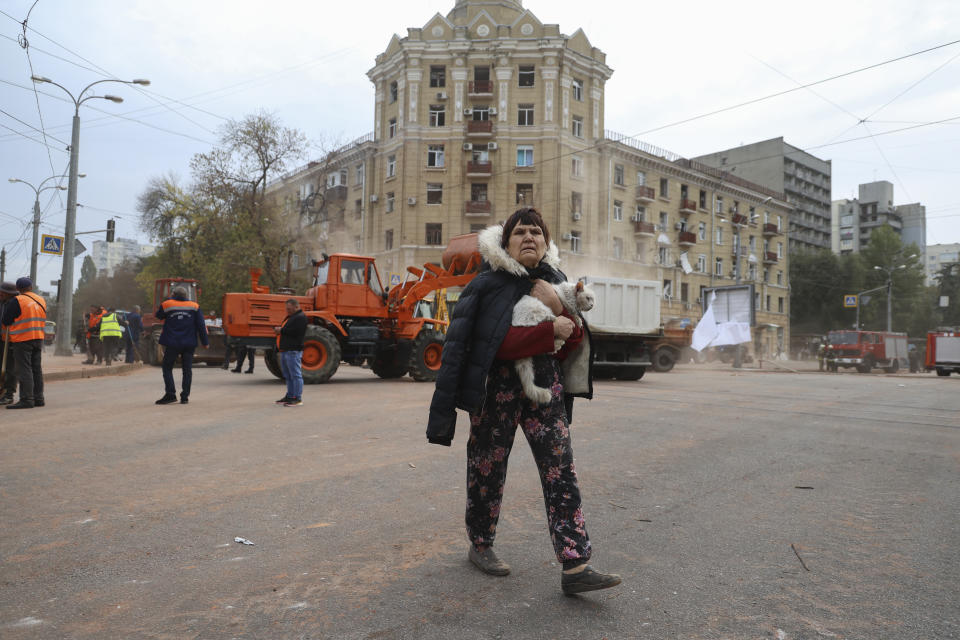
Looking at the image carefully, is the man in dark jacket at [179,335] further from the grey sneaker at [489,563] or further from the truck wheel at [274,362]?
the grey sneaker at [489,563]

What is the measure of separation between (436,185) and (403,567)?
127 ft

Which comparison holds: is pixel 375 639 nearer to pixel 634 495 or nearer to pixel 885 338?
pixel 634 495

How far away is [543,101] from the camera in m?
40.1

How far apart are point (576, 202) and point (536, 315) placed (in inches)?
1546

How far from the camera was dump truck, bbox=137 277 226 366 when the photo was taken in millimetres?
21844

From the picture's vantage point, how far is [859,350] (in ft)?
104

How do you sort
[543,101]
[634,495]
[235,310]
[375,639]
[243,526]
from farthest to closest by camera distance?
1. [543,101]
2. [235,310]
3. [634,495]
4. [243,526]
5. [375,639]

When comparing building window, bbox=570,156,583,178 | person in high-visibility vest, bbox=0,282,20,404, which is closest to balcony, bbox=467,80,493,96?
building window, bbox=570,156,583,178

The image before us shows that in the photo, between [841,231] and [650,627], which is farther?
[841,231]

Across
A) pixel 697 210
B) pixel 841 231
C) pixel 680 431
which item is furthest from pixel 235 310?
pixel 841 231

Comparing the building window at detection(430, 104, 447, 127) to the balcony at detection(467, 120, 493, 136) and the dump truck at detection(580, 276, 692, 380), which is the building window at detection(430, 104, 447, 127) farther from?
the dump truck at detection(580, 276, 692, 380)

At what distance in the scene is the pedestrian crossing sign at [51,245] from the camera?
69.6ft

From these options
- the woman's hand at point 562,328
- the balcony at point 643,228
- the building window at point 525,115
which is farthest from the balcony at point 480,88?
the woman's hand at point 562,328

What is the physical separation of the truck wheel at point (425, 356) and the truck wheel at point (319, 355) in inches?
67.2
